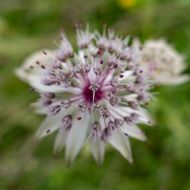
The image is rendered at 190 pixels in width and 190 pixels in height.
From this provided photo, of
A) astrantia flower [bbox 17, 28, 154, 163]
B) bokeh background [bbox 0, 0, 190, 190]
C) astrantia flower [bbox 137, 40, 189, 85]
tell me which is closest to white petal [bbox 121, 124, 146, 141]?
astrantia flower [bbox 17, 28, 154, 163]

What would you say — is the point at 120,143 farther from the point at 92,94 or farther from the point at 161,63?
the point at 161,63

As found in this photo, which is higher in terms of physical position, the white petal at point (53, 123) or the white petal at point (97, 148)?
the white petal at point (53, 123)

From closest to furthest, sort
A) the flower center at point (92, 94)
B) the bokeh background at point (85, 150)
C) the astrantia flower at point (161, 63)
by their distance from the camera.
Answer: the flower center at point (92, 94)
the astrantia flower at point (161, 63)
the bokeh background at point (85, 150)

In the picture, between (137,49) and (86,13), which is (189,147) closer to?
(137,49)

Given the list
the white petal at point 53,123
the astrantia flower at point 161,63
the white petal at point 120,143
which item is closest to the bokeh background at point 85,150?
the astrantia flower at point 161,63

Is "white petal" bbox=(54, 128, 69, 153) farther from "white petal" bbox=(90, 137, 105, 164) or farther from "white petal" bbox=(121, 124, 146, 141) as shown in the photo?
"white petal" bbox=(121, 124, 146, 141)

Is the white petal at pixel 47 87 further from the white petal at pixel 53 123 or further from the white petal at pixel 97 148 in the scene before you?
the white petal at pixel 97 148

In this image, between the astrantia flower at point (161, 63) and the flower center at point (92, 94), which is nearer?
the flower center at point (92, 94)
